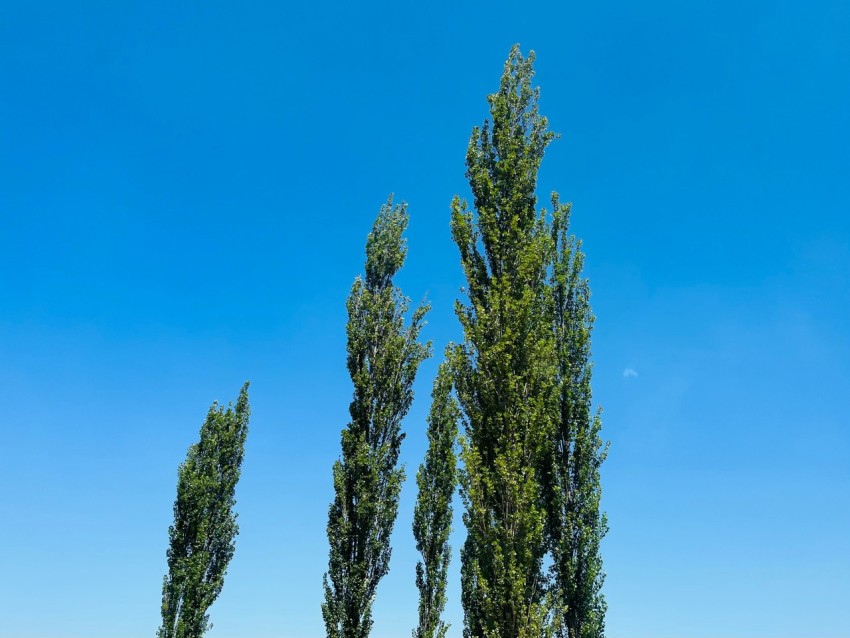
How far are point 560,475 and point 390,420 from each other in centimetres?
625

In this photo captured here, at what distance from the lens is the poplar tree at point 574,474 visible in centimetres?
1335

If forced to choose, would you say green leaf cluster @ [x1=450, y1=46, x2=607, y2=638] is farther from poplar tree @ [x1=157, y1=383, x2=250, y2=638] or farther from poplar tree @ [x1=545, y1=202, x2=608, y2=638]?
poplar tree @ [x1=157, y1=383, x2=250, y2=638]

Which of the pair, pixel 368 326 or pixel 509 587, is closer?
pixel 509 587

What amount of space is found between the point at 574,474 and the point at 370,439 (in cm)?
682

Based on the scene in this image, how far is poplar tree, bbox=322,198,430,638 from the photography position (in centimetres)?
1596

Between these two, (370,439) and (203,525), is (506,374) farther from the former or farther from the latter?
(203,525)

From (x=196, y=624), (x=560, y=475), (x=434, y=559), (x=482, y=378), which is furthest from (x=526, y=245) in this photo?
(x=196, y=624)

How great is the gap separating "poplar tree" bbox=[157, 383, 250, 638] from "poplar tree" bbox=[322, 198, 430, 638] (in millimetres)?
8445

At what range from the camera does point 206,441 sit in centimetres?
2434

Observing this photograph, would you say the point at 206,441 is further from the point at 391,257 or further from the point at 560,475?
the point at 560,475

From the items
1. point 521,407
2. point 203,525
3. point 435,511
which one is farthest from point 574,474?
point 203,525

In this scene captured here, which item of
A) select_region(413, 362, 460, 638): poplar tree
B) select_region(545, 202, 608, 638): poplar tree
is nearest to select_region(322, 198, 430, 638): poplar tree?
select_region(413, 362, 460, 638): poplar tree

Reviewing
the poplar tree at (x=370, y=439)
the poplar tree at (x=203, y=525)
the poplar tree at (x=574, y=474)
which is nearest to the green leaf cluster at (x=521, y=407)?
the poplar tree at (x=574, y=474)

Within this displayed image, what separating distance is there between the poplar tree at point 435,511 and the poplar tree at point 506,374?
14.2ft
